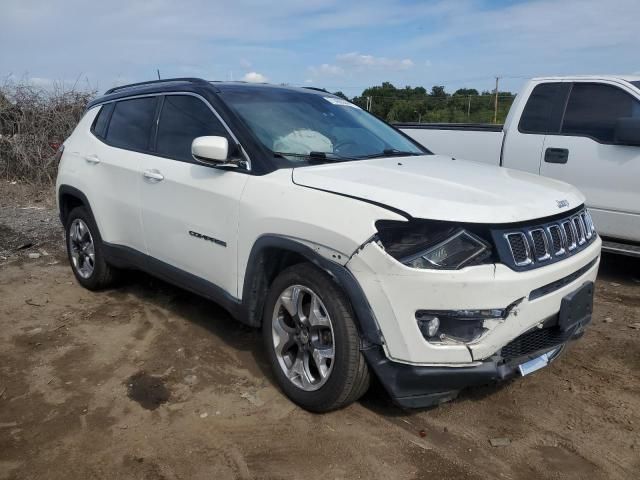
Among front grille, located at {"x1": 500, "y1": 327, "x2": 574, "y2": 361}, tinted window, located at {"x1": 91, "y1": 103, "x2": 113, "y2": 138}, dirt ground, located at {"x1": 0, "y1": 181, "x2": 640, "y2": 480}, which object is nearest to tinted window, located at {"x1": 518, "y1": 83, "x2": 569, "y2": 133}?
dirt ground, located at {"x1": 0, "y1": 181, "x2": 640, "y2": 480}

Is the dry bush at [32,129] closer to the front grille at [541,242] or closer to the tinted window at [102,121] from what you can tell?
the tinted window at [102,121]

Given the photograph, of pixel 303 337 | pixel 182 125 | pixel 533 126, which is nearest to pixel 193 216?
pixel 182 125

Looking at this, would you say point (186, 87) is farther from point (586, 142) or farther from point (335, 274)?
point (586, 142)

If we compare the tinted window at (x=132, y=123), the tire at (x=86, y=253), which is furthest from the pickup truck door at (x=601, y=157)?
the tire at (x=86, y=253)

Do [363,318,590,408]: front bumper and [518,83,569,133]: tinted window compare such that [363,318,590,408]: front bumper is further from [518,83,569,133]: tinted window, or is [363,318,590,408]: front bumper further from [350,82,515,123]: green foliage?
[350,82,515,123]: green foliage

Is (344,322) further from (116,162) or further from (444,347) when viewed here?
(116,162)

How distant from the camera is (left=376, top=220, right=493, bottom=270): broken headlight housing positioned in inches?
103

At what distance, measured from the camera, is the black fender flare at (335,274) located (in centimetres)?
272

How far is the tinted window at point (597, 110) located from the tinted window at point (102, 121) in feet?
14.0

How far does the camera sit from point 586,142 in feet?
17.7

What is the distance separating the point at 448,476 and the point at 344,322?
853 millimetres

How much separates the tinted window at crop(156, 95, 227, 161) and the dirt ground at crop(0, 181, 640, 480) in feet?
4.54

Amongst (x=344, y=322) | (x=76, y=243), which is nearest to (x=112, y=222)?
(x=76, y=243)

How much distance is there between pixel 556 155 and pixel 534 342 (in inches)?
127
